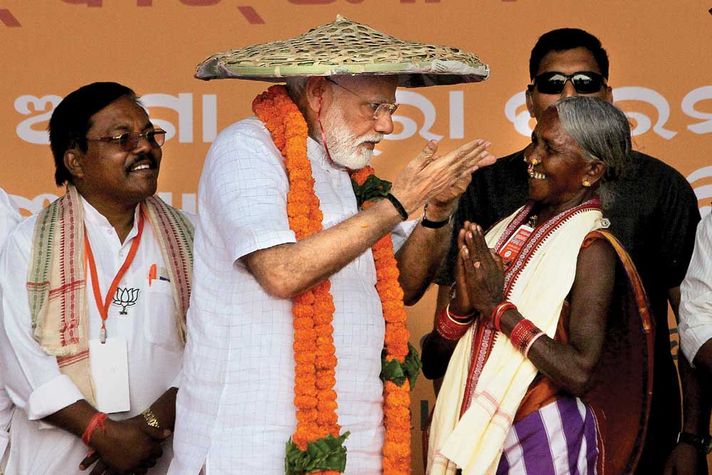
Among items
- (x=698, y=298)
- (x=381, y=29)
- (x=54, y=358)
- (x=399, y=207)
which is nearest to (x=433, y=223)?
(x=399, y=207)

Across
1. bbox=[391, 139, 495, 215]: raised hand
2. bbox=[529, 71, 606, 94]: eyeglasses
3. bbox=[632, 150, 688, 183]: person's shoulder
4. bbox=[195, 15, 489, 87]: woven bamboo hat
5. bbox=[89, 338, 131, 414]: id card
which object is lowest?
bbox=[89, 338, 131, 414]: id card

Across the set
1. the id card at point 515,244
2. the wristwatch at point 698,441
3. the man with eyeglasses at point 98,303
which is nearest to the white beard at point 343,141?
the id card at point 515,244

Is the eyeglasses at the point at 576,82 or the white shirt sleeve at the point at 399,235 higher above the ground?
the eyeglasses at the point at 576,82

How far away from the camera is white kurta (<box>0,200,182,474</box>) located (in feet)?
14.9

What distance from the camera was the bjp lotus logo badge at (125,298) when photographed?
4.70m

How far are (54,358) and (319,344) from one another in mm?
1249

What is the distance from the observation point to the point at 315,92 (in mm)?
3955

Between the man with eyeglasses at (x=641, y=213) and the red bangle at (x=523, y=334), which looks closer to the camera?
the red bangle at (x=523, y=334)

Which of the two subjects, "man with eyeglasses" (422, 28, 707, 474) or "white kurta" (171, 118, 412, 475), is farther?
"man with eyeglasses" (422, 28, 707, 474)

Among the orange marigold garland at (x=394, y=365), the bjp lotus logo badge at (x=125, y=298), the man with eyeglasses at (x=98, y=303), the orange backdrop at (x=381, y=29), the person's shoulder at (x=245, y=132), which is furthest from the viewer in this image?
the orange backdrop at (x=381, y=29)

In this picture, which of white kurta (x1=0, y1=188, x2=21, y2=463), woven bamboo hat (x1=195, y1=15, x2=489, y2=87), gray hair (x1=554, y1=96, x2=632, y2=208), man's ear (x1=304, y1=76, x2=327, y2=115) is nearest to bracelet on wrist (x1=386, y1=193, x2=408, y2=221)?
woven bamboo hat (x1=195, y1=15, x2=489, y2=87)

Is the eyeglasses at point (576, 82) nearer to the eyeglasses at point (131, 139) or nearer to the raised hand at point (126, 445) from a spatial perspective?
the eyeglasses at point (131, 139)

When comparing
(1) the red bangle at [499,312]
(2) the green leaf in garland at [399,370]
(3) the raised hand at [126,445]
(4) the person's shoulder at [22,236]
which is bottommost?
(3) the raised hand at [126,445]

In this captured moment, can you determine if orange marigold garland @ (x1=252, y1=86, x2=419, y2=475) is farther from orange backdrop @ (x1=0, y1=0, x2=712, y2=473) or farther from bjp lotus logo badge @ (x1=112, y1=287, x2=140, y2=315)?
orange backdrop @ (x1=0, y1=0, x2=712, y2=473)
